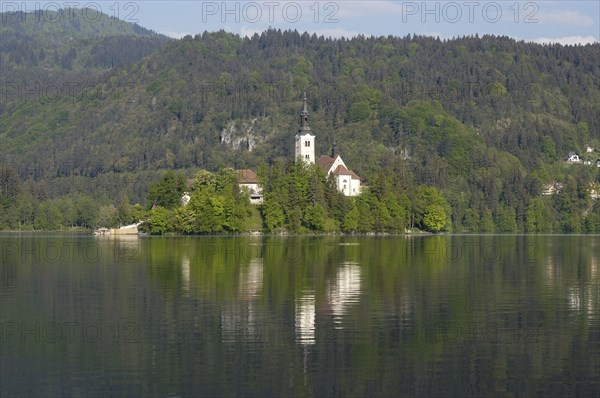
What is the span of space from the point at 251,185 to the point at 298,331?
150166mm

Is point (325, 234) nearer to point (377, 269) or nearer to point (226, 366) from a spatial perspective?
point (377, 269)

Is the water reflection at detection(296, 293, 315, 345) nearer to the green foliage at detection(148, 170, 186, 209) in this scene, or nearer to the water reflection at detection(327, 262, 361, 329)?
the water reflection at detection(327, 262, 361, 329)

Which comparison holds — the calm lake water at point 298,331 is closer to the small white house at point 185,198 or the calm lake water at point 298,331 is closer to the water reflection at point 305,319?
the water reflection at point 305,319

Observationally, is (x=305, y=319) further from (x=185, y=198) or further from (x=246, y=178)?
(x=246, y=178)

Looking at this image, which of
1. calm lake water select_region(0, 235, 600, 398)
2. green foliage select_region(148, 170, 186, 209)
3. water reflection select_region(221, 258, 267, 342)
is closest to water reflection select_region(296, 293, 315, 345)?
calm lake water select_region(0, 235, 600, 398)

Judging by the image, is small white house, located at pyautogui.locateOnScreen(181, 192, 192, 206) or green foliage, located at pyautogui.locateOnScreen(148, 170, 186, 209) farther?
small white house, located at pyautogui.locateOnScreen(181, 192, 192, 206)

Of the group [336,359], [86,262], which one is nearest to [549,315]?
[336,359]

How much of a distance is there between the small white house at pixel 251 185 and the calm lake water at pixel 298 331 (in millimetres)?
100915

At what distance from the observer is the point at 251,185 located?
195500mm

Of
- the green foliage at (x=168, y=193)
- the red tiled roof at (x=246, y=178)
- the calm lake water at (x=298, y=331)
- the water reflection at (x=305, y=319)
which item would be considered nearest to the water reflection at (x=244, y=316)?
the calm lake water at (x=298, y=331)

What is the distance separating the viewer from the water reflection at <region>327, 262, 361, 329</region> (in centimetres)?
5254

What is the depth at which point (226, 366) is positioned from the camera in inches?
1489

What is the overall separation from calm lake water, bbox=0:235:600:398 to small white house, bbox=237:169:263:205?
100915 millimetres

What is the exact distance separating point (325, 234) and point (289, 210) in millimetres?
7469
